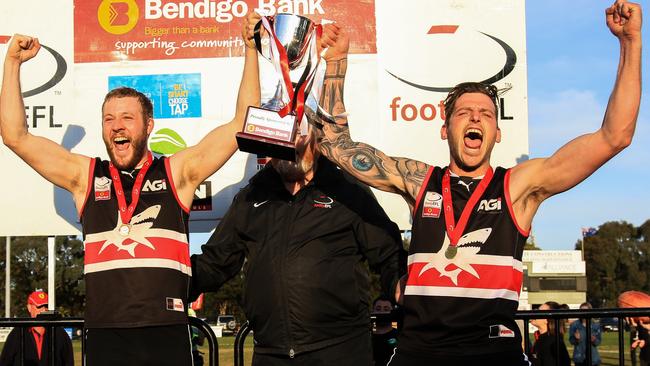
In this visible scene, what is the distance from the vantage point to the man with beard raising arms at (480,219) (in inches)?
152

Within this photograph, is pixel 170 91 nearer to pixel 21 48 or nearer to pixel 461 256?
pixel 21 48

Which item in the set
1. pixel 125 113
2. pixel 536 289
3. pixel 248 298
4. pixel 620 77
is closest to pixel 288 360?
pixel 248 298

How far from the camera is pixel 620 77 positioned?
3.87 metres

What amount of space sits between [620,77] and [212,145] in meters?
2.22

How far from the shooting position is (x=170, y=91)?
707 cm

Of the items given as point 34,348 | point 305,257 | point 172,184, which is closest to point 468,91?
point 305,257

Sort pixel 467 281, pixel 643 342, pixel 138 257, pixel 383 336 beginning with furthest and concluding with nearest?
pixel 643 342
pixel 383 336
pixel 138 257
pixel 467 281

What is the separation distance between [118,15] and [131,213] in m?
3.16

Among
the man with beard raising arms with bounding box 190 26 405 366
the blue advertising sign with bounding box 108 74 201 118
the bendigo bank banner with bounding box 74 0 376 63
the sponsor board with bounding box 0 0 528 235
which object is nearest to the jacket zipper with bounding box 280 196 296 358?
the man with beard raising arms with bounding box 190 26 405 366

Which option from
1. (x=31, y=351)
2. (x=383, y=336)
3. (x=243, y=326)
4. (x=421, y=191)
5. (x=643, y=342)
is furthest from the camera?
(x=643, y=342)

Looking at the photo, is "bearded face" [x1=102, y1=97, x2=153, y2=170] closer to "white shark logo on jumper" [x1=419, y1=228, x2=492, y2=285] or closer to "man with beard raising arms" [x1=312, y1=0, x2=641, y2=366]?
"man with beard raising arms" [x1=312, y1=0, x2=641, y2=366]

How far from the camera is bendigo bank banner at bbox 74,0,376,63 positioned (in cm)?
708

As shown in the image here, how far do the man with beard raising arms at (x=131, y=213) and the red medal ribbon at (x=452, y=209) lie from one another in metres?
1.28

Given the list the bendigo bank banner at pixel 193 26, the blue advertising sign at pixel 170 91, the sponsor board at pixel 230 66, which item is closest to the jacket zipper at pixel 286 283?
the sponsor board at pixel 230 66
